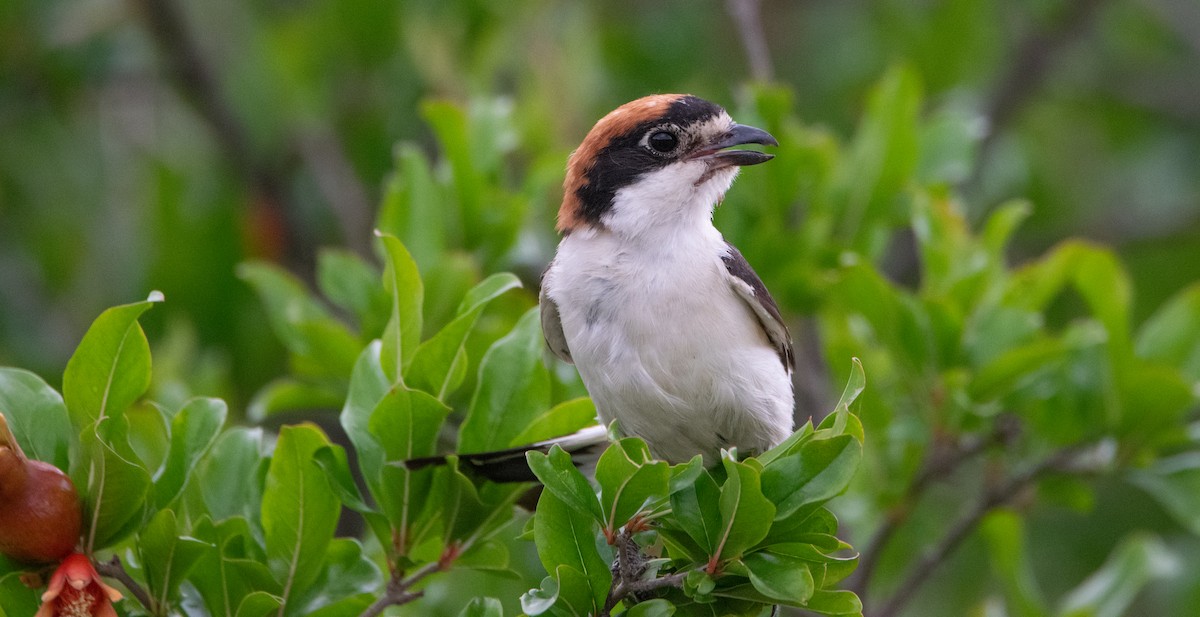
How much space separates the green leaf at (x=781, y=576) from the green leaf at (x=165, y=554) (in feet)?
4.46

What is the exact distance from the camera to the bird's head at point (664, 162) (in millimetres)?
4055

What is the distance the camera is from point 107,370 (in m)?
3.18

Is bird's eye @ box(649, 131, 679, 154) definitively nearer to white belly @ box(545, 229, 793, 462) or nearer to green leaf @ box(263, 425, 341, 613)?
white belly @ box(545, 229, 793, 462)

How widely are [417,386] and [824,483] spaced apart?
4.06ft

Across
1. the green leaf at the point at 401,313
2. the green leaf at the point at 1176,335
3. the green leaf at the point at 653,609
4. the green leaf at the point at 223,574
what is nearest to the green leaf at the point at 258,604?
the green leaf at the point at 223,574

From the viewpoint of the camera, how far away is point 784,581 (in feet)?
9.57

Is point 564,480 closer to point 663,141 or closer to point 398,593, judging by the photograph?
point 398,593

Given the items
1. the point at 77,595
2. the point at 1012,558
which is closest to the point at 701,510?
the point at 77,595

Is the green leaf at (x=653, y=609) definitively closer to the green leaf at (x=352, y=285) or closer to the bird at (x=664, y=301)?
the bird at (x=664, y=301)

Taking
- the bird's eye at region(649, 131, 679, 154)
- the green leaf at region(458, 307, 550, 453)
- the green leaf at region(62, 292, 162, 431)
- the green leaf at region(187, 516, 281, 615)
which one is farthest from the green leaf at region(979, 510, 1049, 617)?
the green leaf at region(62, 292, 162, 431)

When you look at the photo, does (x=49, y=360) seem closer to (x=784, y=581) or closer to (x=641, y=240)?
(x=641, y=240)

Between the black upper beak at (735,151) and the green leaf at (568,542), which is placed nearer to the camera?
the green leaf at (568,542)

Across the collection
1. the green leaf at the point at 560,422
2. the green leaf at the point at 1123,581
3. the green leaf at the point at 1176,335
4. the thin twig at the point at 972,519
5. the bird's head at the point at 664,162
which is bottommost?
the green leaf at the point at 1123,581

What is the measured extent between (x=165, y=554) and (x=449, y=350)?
0.88 meters
